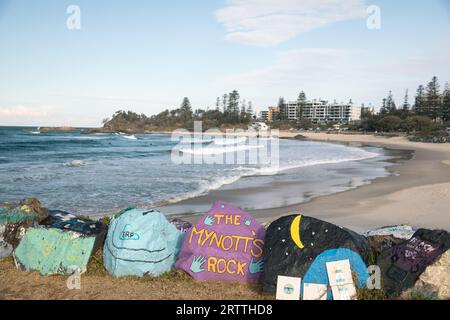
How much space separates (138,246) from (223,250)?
3.43 ft

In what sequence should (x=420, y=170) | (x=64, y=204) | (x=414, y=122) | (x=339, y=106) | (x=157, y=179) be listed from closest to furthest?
(x=64, y=204)
(x=157, y=179)
(x=420, y=170)
(x=414, y=122)
(x=339, y=106)

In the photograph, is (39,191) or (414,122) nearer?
(39,191)

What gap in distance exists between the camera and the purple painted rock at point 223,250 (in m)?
4.67

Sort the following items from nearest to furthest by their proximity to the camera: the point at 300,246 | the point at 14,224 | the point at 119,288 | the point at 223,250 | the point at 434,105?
the point at 300,246, the point at 119,288, the point at 223,250, the point at 14,224, the point at 434,105

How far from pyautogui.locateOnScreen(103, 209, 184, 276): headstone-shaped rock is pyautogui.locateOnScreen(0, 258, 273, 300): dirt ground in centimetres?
14

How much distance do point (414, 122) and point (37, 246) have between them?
260ft

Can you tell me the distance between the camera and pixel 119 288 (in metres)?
4.45

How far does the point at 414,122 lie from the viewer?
73.8 meters

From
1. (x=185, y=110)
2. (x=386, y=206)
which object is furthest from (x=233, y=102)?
(x=386, y=206)

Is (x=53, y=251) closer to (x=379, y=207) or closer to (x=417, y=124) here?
(x=379, y=207)

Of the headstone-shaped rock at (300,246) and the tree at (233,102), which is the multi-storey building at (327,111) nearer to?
the tree at (233,102)

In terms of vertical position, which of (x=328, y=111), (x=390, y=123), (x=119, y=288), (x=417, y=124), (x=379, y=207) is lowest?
(x=379, y=207)
